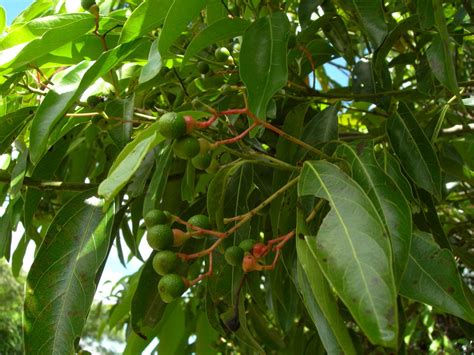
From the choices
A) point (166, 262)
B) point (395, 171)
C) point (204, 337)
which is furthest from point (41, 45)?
point (204, 337)

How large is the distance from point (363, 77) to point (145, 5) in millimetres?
644

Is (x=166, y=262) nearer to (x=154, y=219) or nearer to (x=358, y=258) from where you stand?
(x=154, y=219)

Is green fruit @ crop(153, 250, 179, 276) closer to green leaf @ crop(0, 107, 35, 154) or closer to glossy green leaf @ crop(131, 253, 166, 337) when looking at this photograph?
glossy green leaf @ crop(131, 253, 166, 337)

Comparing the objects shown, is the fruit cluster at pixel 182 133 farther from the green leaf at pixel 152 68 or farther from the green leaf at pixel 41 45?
the green leaf at pixel 41 45

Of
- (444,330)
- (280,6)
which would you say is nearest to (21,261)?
(280,6)

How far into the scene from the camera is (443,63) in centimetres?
136

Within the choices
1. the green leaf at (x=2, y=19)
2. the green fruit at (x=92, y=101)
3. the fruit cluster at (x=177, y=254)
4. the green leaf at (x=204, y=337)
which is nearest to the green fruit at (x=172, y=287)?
the fruit cluster at (x=177, y=254)

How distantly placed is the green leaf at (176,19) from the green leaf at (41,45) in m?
0.27

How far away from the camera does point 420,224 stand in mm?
1419

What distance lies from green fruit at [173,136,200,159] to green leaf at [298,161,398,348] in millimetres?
201

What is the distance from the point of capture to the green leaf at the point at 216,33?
1376 mm

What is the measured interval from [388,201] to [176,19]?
51 cm

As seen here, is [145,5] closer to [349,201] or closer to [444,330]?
[349,201]

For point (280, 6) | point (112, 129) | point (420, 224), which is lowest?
point (420, 224)
